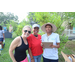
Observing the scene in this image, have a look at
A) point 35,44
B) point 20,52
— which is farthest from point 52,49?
point 20,52

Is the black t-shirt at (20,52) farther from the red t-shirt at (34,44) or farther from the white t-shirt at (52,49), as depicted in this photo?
the white t-shirt at (52,49)

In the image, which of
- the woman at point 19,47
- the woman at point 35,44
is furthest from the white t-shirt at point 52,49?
the woman at point 19,47

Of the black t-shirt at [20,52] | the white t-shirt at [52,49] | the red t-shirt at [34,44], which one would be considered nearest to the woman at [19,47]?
the black t-shirt at [20,52]

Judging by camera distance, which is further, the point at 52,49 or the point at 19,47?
the point at 52,49

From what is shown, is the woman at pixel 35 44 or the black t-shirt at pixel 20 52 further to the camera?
the woman at pixel 35 44


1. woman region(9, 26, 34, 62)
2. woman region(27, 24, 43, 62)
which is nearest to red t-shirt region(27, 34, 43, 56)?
woman region(27, 24, 43, 62)

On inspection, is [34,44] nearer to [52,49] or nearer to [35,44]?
[35,44]

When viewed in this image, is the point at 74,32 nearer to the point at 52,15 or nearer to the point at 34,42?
the point at 52,15

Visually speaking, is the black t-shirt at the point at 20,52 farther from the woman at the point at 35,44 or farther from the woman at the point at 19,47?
the woman at the point at 35,44

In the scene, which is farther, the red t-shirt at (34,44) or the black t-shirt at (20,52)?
the red t-shirt at (34,44)

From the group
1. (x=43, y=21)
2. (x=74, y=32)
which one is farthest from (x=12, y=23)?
(x=74, y=32)

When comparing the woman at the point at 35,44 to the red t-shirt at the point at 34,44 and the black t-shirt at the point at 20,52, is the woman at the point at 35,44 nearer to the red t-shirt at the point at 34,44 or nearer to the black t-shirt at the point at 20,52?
the red t-shirt at the point at 34,44

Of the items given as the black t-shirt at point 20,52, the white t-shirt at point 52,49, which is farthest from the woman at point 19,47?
the white t-shirt at point 52,49

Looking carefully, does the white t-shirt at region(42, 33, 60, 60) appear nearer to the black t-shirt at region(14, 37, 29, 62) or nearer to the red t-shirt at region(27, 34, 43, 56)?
the red t-shirt at region(27, 34, 43, 56)
